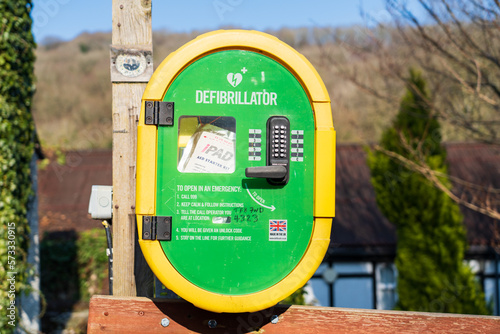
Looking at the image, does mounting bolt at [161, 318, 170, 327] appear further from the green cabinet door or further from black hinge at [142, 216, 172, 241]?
black hinge at [142, 216, 172, 241]

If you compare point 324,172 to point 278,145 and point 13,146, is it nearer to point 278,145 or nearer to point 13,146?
point 278,145

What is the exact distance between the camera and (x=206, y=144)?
1.82m

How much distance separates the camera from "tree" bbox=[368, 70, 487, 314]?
23.8 feet

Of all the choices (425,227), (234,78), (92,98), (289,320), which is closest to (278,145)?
(234,78)

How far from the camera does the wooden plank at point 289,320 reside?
6.14 feet

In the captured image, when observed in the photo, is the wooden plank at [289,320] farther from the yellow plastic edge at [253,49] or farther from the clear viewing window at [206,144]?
the yellow plastic edge at [253,49]

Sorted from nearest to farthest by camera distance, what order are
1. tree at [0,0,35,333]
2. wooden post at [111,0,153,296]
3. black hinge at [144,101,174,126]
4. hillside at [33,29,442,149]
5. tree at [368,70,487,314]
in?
black hinge at [144,101,174,126]
wooden post at [111,0,153,296]
tree at [0,0,35,333]
tree at [368,70,487,314]
hillside at [33,29,442,149]

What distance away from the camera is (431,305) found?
7207 millimetres

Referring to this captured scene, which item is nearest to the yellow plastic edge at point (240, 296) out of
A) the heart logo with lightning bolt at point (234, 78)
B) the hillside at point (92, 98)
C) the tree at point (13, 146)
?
the heart logo with lightning bolt at point (234, 78)

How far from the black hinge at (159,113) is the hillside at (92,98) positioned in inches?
799

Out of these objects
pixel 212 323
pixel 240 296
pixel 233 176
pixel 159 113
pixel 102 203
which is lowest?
pixel 212 323

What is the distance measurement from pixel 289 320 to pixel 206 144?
81 centimetres

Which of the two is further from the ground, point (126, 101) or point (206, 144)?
point (126, 101)

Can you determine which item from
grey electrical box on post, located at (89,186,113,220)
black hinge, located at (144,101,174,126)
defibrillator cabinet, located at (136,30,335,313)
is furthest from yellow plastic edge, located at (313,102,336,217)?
grey electrical box on post, located at (89,186,113,220)
